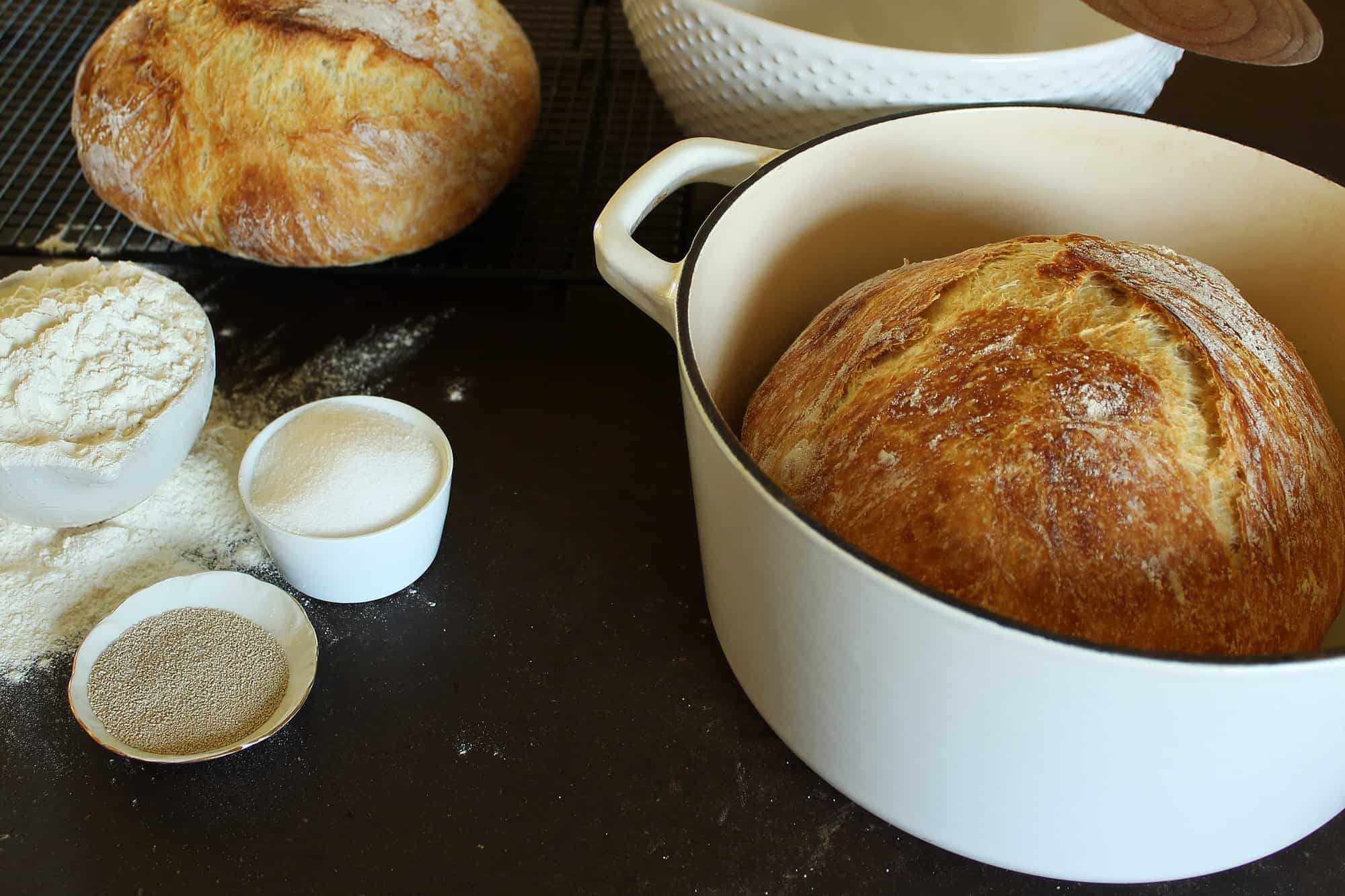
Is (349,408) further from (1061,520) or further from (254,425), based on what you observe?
(1061,520)

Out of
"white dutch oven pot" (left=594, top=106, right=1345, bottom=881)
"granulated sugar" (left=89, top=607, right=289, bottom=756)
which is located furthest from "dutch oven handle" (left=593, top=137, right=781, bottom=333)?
"granulated sugar" (left=89, top=607, right=289, bottom=756)

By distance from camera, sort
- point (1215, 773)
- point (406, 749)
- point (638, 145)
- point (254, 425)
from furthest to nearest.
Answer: point (638, 145) < point (254, 425) < point (406, 749) < point (1215, 773)

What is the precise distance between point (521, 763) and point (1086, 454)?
0.37m

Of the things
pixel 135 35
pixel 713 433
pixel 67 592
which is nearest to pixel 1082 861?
pixel 713 433

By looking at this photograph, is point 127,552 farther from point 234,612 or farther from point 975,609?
point 975,609

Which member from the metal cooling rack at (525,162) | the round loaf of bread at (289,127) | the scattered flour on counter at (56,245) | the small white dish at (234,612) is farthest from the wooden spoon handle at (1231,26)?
the scattered flour on counter at (56,245)

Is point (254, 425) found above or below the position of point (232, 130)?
below

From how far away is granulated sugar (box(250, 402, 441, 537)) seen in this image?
2.13ft

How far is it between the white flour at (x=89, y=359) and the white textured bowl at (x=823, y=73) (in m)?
0.40

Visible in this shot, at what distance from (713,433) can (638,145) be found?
0.65 metres

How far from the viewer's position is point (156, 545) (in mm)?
717

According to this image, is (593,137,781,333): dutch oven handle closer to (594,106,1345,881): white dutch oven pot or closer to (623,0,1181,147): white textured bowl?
(594,106,1345,881): white dutch oven pot

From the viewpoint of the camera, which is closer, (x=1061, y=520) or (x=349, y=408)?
(x=1061, y=520)

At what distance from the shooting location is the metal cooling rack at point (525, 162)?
3.03ft
